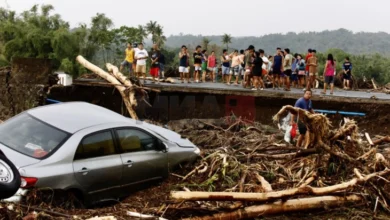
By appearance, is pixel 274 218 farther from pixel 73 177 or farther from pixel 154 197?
pixel 73 177

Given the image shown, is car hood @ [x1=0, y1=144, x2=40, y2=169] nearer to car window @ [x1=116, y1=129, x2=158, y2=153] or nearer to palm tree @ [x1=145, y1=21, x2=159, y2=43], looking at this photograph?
car window @ [x1=116, y1=129, x2=158, y2=153]

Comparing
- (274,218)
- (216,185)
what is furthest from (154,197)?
(274,218)

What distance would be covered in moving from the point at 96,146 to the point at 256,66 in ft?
34.6

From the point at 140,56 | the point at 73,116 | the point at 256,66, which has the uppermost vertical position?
the point at 140,56

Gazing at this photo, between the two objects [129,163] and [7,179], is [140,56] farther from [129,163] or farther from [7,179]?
[7,179]

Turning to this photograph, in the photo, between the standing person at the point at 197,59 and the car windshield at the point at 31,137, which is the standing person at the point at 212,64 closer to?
the standing person at the point at 197,59

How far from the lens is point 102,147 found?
271 inches

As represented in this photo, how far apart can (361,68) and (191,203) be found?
245 feet

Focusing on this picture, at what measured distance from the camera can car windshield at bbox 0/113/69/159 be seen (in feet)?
21.3

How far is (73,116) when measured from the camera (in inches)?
286

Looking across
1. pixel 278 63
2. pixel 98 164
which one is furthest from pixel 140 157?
pixel 278 63

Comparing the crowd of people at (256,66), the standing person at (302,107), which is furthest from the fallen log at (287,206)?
the crowd of people at (256,66)

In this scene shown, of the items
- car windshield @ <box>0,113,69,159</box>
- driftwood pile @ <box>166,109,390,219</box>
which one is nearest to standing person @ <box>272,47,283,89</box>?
driftwood pile @ <box>166,109,390,219</box>

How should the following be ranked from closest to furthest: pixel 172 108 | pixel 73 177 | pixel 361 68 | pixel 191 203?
pixel 191 203 < pixel 73 177 < pixel 172 108 < pixel 361 68
